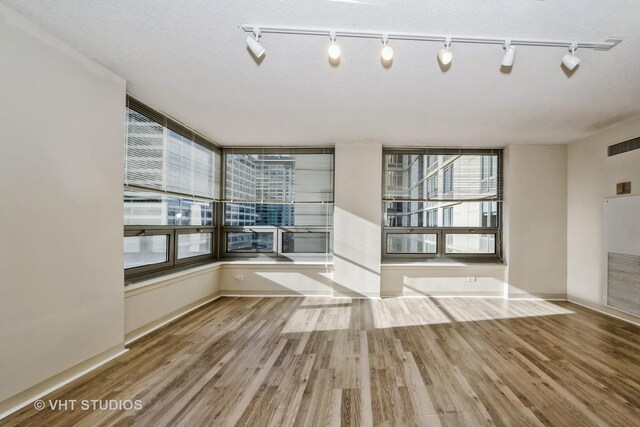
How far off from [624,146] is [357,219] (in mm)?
3643

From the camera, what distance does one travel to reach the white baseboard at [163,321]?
292 cm

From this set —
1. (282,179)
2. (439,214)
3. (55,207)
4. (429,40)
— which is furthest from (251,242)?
(429,40)

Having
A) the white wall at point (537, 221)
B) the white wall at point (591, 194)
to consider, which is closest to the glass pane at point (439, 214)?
the white wall at point (537, 221)

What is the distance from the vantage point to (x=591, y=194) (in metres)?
4.09

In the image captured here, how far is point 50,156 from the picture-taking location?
204 centimetres

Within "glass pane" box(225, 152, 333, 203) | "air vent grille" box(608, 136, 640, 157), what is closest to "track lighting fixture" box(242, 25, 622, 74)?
"air vent grille" box(608, 136, 640, 157)

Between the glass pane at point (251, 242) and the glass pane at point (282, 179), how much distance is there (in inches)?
25.9

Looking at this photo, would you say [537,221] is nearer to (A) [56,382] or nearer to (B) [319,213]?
(B) [319,213]

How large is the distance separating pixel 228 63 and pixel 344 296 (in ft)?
12.1

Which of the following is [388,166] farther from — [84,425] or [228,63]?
[84,425]

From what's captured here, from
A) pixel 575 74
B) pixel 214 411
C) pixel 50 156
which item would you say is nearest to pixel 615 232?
pixel 575 74

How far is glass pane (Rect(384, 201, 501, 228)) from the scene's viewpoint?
16.1ft

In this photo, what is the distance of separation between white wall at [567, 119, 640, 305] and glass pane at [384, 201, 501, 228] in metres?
1.09

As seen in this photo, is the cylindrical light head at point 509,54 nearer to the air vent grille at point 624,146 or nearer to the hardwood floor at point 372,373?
the hardwood floor at point 372,373
